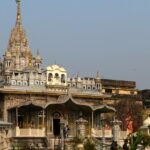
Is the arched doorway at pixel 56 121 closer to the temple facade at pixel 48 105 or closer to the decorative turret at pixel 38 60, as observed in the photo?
the temple facade at pixel 48 105

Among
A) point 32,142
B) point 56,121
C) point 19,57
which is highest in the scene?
point 19,57

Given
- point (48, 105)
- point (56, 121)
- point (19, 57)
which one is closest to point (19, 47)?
point (19, 57)

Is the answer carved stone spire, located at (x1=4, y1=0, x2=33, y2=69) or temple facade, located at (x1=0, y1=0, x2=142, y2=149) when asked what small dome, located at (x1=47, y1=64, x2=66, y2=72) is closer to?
temple facade, located at (x1=0, y1=0, x2=142, y2=149)

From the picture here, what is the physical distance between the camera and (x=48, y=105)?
45.2 metres

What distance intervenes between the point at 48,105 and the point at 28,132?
11.1 feet

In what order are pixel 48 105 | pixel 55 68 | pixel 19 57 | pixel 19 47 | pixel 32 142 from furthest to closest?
pixel 19 47, pixel 19 57, pixel 55 68, pixel 48 105, pixel 32 142

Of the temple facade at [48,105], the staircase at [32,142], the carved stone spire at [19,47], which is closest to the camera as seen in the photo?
the staircase at [32,142]

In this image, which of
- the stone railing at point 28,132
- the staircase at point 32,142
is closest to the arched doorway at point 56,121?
the stone railing at point 28,132

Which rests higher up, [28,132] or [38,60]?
[38,60]

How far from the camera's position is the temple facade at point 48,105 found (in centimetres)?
4350

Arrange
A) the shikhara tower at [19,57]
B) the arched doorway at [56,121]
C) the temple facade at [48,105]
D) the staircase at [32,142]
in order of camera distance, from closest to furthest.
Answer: the staircase at [32,142]
the temple facade at [48,105]
the arched doorway at [56,121]
the shikhara tower at [19,57]

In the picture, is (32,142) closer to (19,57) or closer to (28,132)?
(28,132)

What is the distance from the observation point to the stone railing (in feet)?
139

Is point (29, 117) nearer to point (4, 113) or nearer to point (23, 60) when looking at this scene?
point (4, 113)
